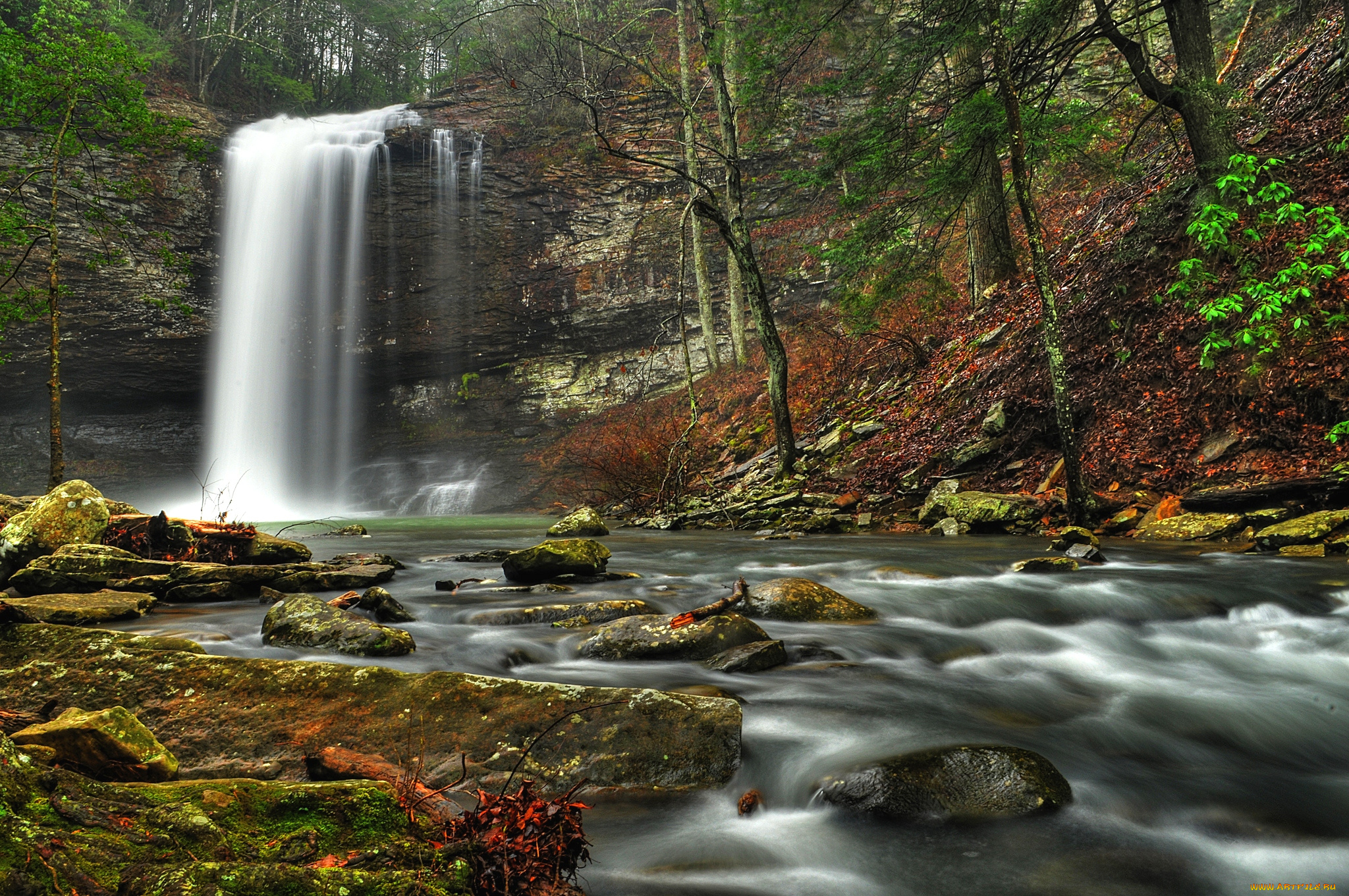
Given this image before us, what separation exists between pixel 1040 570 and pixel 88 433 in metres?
30.9

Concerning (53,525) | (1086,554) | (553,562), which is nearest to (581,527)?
(553,562)

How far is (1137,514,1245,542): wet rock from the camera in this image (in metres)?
6.92

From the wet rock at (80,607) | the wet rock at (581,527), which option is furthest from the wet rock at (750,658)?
the wet rock at (581,527)

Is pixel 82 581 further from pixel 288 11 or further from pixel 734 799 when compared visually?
pixel 288 11

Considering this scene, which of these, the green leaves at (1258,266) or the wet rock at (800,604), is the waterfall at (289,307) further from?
the green leaves at (1258,266)

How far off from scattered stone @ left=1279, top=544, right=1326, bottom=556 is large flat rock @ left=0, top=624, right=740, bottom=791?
5.69m

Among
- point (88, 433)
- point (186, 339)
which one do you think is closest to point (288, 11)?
point (186, 339)

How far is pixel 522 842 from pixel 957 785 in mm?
1634

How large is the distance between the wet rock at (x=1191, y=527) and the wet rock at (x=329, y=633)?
278 inches

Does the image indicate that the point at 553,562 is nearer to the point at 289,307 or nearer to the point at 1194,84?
the point at 1194,84

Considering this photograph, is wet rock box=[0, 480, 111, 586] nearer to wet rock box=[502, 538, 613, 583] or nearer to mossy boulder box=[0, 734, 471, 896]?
wet rock box=[502, 538, 613, 583]

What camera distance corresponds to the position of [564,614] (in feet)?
16.5

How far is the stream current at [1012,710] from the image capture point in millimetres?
2312

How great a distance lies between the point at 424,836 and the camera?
177cm
